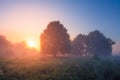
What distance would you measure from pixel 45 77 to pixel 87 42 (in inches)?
2764

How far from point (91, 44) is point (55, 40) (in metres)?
32.3

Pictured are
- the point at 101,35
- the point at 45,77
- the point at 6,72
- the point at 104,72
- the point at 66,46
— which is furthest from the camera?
the point at 101,35

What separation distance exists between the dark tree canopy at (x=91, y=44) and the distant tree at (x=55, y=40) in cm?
2388

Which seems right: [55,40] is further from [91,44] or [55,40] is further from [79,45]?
[91,44]

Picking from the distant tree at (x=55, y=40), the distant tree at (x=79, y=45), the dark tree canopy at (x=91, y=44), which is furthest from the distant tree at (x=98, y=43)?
the distant tree at (x=55, y=40)

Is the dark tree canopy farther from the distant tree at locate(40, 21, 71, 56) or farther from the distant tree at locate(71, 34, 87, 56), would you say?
the distant tree at locate(40, 21, 71, 56)

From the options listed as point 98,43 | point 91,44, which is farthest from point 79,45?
point 98,43

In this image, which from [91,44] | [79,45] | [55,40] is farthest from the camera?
[91,44]

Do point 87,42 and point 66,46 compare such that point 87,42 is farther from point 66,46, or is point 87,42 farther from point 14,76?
point 14,76

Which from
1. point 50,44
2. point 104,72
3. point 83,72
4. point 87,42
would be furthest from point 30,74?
point 87,42

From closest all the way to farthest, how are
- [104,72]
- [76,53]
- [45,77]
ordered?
[45,77] < [104,72] < [76,53]

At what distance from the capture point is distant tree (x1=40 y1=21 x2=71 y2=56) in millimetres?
59656

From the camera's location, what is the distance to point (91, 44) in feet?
289

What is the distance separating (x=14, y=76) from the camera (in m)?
20.3
